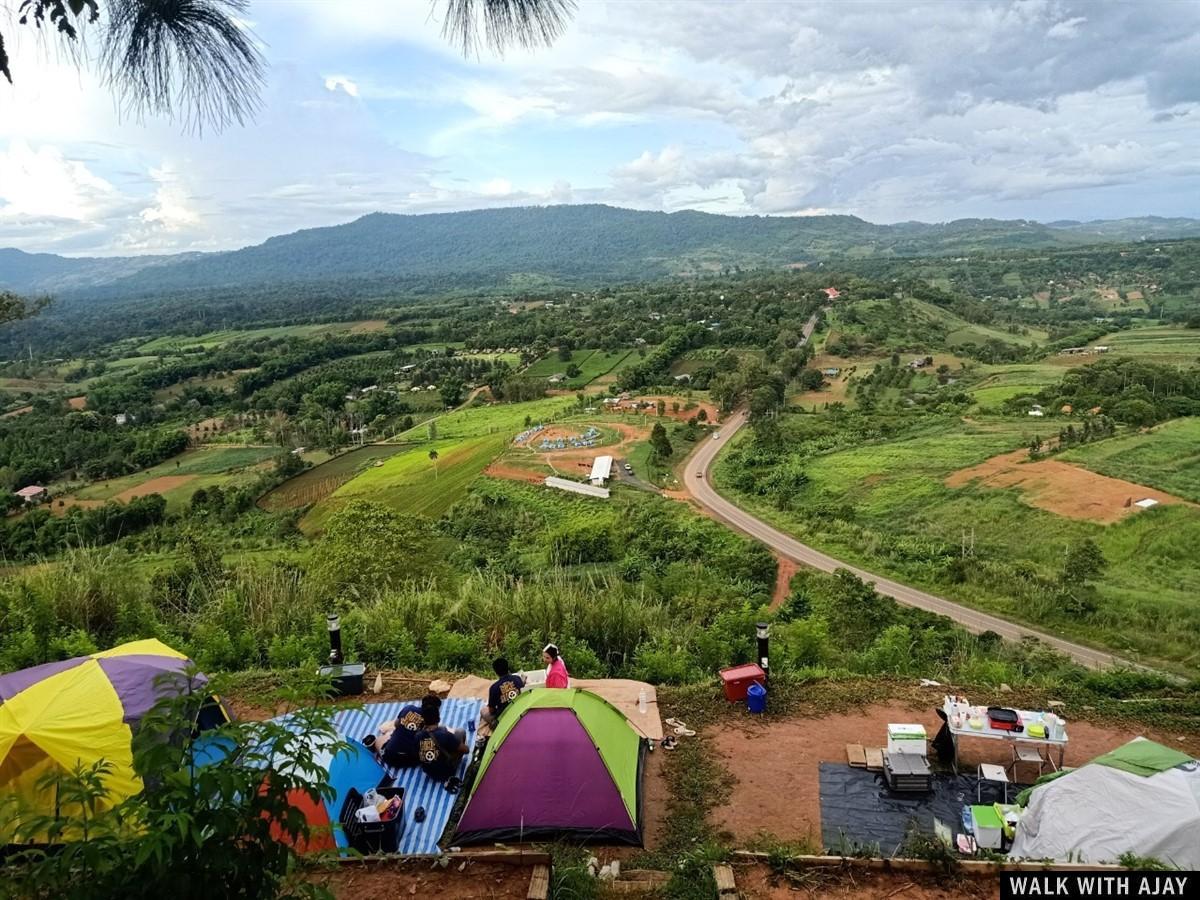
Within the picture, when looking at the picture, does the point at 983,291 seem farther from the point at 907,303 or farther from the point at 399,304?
the point at 399,304

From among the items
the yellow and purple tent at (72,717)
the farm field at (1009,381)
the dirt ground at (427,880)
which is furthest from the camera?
the farm field at (1009,381)

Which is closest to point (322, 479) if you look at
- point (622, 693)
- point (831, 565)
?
point (831, 565)

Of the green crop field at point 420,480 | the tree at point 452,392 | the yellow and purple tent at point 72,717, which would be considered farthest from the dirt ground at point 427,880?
the tree at point 452,392

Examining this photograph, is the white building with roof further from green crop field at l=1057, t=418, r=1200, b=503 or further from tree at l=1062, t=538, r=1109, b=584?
green crop field at l=1057, t=418, r=1200, b=503

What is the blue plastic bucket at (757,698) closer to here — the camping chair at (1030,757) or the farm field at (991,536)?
the camping chair at (1030,757)

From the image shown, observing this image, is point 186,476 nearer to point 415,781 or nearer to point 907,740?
point 415,781

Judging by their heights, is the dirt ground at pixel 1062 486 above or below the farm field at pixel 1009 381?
below
